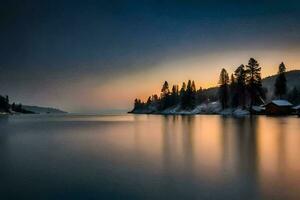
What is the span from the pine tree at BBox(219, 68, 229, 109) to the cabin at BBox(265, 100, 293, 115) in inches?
1279

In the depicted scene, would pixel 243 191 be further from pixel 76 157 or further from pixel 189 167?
pixel 76 157

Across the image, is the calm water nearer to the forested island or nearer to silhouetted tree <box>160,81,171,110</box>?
the forested island

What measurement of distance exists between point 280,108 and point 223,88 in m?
40.8

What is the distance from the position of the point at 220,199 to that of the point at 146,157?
11.2 meters

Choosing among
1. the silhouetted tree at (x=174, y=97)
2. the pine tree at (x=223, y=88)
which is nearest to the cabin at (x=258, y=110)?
the pine tree at (x=223, y=88)

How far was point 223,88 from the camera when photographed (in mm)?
140125

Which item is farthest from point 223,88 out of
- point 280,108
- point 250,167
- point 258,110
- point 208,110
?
point 250,167

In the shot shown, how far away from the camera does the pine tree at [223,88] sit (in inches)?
5399

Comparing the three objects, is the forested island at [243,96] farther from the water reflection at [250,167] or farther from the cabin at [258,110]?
the water reflection at [250,167]

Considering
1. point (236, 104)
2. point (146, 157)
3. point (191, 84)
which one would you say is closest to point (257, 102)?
point (236, 104)

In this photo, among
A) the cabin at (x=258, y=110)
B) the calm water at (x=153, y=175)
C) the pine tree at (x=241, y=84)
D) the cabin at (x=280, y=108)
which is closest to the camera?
the calm water at (x=153, y=175)

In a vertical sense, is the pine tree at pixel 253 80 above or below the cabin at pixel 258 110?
above

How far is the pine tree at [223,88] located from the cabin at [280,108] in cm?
3250

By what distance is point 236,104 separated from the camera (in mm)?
125250
